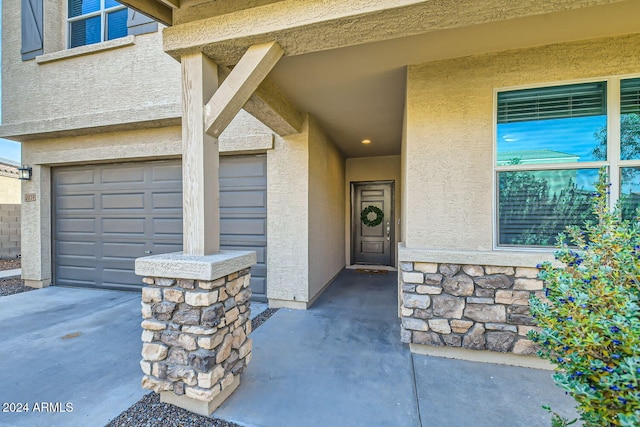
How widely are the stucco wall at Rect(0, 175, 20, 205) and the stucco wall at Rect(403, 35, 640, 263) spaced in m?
13.3

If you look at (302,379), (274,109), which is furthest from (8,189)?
(302,379)

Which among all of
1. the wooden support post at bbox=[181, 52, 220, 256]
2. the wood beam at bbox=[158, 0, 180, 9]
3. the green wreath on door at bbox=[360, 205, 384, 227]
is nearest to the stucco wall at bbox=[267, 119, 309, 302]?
the wooden support post at bbox=[181, 52, 220, 256]

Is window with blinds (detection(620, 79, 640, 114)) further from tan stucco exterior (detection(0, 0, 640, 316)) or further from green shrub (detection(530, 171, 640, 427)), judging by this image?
green shrub (detection(530, 171, 640, 427))

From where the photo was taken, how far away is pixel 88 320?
3.50 metres

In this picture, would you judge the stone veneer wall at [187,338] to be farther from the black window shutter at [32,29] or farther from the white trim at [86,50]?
the black window shutter at [32,29]

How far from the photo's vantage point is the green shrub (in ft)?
3.09

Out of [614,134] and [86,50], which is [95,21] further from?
[614,134]

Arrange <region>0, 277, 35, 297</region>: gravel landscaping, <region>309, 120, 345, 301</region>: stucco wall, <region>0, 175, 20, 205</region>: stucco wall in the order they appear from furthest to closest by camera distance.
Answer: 1. <region>0, 175, 20, 205</region>: stucco wall
2. <region>0, 277, 35, 297</region>: gravel landscaping
3. <region>309, 120, 345, 301</region>: stucco wall

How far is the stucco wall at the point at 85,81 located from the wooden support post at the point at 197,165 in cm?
223

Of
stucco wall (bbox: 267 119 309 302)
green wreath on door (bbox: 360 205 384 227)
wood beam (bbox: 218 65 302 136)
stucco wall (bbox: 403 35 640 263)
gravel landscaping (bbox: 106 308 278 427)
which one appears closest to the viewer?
gravel landscaping (bbox: 106 308 278 427)

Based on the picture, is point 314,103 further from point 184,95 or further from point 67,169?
point 67,169

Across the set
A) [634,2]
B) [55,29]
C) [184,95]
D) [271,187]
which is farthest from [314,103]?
[55,29]

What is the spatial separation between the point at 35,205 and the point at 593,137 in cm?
802

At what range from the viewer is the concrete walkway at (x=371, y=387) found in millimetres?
1818
